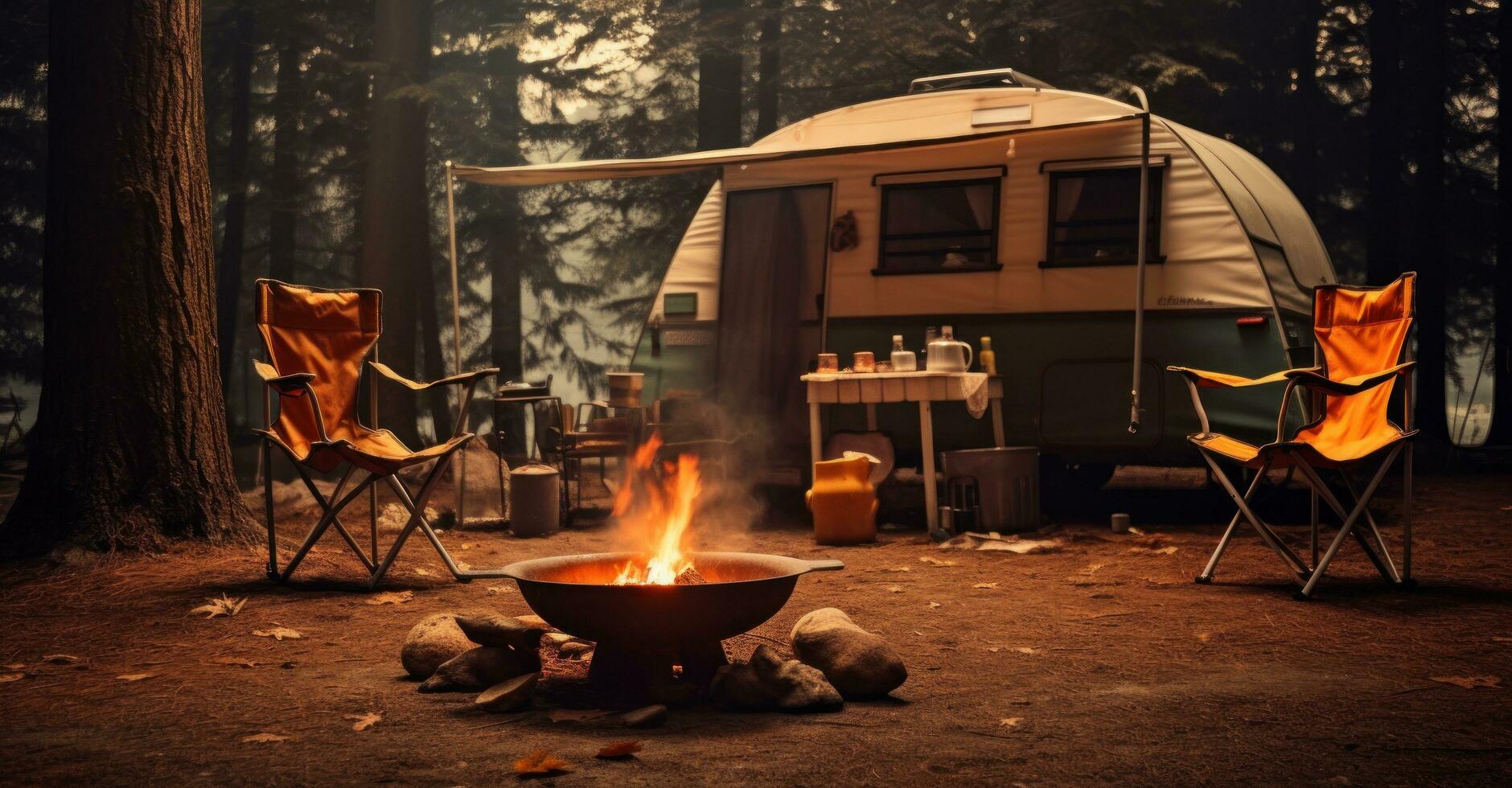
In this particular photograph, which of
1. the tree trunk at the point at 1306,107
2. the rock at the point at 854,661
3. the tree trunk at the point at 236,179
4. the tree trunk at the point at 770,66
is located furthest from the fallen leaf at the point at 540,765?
the tree trunk at the point at 1306,107

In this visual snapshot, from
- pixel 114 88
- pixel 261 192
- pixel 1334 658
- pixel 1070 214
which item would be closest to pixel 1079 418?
pixel 1070 214

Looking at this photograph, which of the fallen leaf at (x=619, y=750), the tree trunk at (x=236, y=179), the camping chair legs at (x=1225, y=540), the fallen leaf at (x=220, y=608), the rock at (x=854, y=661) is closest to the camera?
the fallen leaf at (x=619, y=750)

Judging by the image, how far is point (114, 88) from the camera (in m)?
5.00

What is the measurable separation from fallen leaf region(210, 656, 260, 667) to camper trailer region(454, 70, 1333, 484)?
4386 millimetres

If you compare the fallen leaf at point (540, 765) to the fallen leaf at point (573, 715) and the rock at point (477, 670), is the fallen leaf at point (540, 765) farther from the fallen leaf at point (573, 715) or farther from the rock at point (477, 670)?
the rock at point (477, 670)

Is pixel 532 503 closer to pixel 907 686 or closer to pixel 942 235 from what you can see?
pixel 942 235

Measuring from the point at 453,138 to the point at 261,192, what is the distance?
294cm

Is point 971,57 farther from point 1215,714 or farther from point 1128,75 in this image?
point 1215,714

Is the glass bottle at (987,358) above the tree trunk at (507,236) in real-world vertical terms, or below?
below

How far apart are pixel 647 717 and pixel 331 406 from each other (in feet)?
9.65

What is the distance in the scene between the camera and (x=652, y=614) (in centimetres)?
294

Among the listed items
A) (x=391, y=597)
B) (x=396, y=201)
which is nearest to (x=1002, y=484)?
(x=391, y=597)

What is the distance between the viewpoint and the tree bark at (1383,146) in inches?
479

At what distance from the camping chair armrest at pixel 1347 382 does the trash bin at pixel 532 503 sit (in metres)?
A: 4.12
